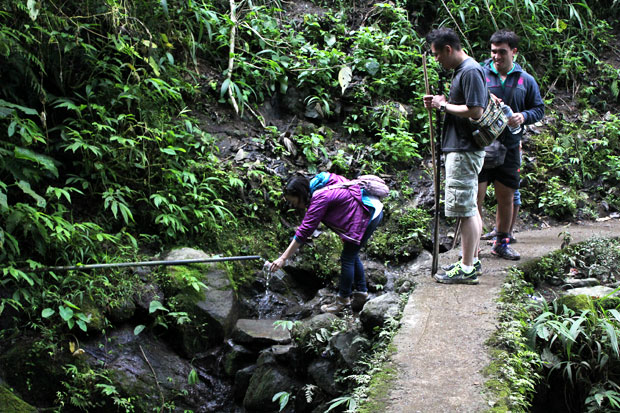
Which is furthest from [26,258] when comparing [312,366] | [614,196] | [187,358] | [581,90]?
[581,90]

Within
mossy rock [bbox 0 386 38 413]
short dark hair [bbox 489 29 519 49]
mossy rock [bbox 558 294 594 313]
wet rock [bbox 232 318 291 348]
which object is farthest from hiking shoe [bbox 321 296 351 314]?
short dark hair [bbox 489 29 519 49]

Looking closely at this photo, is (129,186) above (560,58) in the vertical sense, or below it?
below

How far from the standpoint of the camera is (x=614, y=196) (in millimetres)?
8242

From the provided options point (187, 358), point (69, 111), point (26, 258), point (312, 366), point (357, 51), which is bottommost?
point (187, 358)

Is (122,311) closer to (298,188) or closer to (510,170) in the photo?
(298,188)

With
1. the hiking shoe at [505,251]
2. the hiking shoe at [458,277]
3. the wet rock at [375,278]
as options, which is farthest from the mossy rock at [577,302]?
the wet rock at [375,278]

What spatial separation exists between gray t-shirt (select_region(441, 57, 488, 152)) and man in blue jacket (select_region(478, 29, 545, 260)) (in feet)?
3.30

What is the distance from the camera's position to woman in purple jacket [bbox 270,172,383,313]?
4.91m

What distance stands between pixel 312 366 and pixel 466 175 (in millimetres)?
2231

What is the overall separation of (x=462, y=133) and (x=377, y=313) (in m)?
1.75

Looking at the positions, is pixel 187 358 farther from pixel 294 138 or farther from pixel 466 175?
pixel 294 138

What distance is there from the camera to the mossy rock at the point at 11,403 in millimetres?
3822

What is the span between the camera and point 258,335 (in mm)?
5207

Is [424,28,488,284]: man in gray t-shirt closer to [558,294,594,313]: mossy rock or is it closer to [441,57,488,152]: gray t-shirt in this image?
[441,57,488,152]: gray t-shirt
